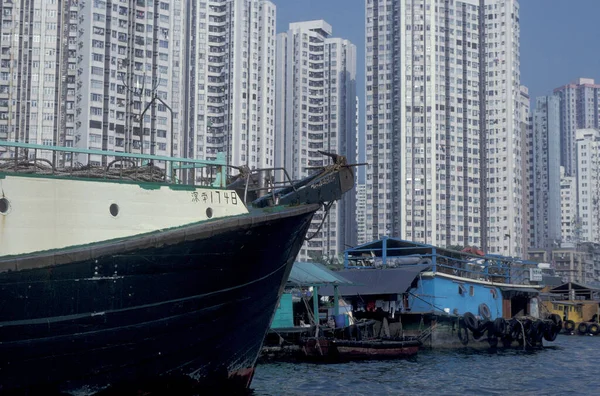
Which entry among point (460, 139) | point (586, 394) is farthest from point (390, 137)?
point (586, 394)

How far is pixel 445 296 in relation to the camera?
36156 mm

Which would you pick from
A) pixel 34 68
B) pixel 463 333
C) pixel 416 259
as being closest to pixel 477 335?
pixel 463 333

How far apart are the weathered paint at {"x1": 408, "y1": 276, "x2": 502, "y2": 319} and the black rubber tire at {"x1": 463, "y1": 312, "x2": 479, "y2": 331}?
0.73 meters

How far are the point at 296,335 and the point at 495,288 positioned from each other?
14.7 meters

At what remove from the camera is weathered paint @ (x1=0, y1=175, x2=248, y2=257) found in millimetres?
13656

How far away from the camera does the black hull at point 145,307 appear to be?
13008 millimetres

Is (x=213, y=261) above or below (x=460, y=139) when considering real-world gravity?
below

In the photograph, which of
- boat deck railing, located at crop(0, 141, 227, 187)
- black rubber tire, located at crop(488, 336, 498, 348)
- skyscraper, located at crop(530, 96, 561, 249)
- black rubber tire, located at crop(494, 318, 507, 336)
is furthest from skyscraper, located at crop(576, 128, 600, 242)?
boat deck railing, located at crop(0, 141, 227, 187)

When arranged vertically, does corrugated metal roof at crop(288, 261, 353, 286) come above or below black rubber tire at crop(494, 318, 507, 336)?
above

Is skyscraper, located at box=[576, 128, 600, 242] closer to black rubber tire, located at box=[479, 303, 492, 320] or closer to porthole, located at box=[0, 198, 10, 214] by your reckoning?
black rubber tire, located at box=[479, 303, 492, 320]

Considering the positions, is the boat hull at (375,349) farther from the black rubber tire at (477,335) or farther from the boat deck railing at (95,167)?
the boat deck railing at (95,167)

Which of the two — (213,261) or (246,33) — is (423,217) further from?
(213,261)

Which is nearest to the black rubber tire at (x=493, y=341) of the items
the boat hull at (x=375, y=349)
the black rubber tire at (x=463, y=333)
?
the black rubber tire at (x=463, y=333)

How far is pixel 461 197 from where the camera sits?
379ft
